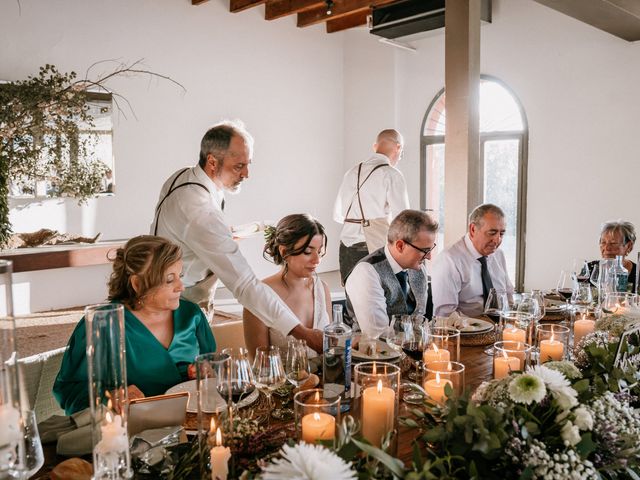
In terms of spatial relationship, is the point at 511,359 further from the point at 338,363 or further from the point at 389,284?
the point at 389,284

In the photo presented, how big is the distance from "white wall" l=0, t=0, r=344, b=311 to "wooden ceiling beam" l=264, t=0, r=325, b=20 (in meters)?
0.16

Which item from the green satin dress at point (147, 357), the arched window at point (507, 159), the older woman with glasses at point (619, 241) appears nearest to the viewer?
the green satin dress at point (147, 357)

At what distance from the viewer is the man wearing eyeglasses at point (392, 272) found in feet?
9.30

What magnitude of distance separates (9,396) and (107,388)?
17 centimetres

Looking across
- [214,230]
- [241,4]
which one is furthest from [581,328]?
[241,4]

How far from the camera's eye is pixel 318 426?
3.73 feet

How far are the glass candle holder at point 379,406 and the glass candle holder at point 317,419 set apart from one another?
111 mm

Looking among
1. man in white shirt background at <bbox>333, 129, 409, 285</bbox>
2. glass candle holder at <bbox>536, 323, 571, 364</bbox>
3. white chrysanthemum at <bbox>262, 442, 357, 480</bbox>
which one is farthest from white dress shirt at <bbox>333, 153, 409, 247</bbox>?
white chrysanthemum at <bbox>262, 442, 357, 480</bbox>

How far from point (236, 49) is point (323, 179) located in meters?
2.29

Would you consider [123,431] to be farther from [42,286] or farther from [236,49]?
[236,49]

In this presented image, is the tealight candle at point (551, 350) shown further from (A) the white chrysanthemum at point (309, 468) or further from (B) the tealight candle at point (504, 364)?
(A) the white chrysanthemum at point (309, 468)

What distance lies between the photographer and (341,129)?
8.85m

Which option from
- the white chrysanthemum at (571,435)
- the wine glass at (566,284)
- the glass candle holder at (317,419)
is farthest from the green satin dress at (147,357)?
the wine glass at (566,284)

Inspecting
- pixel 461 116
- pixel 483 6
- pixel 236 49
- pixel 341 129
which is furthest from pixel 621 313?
pixel 341 129
